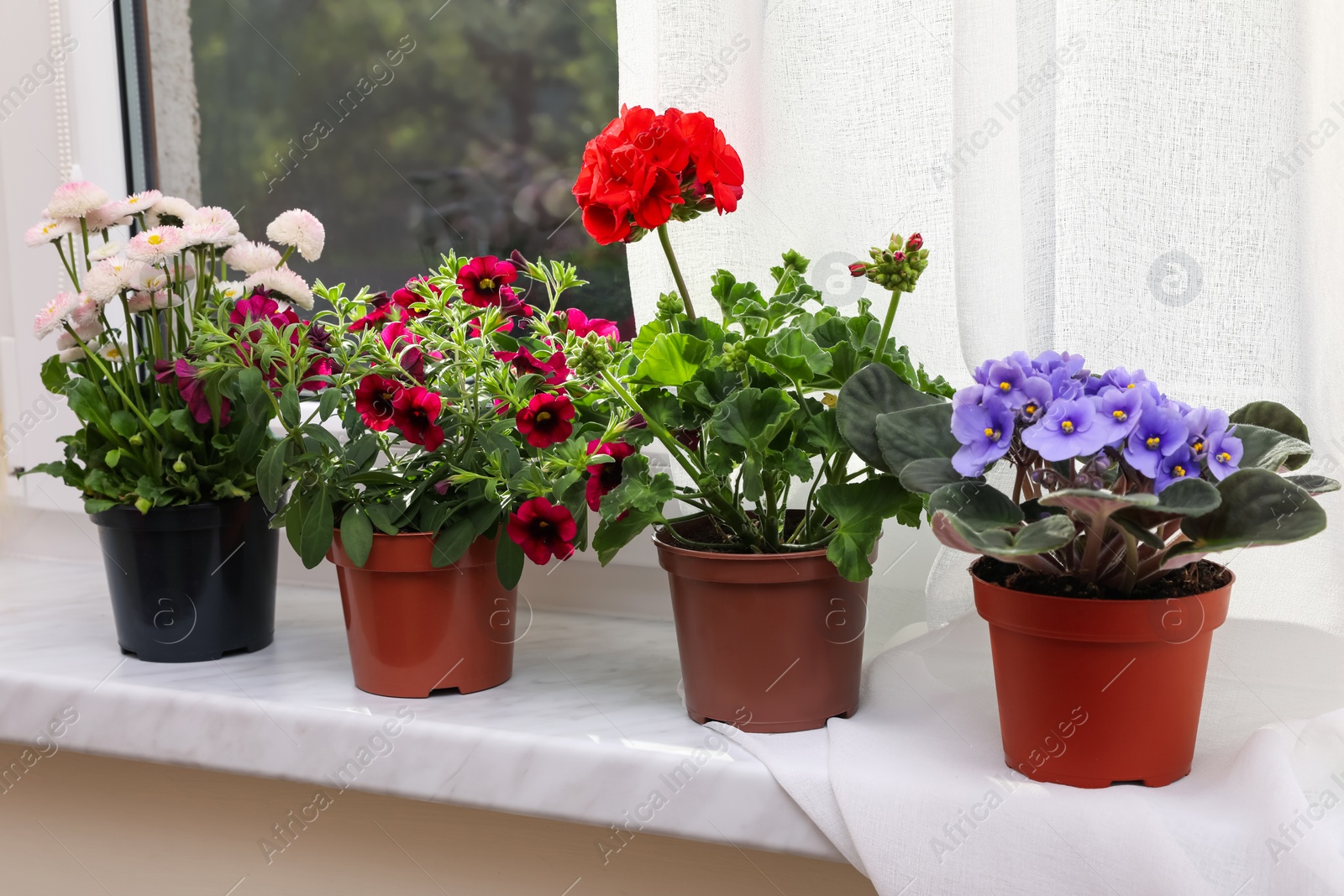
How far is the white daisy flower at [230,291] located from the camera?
102 cm

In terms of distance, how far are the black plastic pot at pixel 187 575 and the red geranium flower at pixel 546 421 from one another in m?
0.41

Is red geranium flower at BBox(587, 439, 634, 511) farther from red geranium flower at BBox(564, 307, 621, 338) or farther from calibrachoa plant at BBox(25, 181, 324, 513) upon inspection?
calibrachoa plant at BBox(25, 181, 324, 513)

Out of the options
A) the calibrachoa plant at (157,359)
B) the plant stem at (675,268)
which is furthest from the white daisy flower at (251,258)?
the plant stem at (675,268)

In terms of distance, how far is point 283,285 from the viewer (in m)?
1.04

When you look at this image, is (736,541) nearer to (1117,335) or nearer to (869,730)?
(869,730)

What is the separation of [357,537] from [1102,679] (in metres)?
0.59

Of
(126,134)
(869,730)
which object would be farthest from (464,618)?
(126,134)

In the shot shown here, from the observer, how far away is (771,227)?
3.17 feet

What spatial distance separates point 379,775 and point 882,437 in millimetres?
511

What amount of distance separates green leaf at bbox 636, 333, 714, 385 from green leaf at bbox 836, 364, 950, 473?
11cm

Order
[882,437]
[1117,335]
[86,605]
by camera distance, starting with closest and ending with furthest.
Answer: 1. [882,437]
2. [1117,335]
3. [86,605]

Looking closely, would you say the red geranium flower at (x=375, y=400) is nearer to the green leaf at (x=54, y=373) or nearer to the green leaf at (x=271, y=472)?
the green leaf at (x=271, y=472)

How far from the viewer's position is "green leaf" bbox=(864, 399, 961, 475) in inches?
28.6

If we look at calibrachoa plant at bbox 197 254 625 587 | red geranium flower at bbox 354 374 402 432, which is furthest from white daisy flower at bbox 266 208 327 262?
red geranium flower at bbox 354 374 402 432
